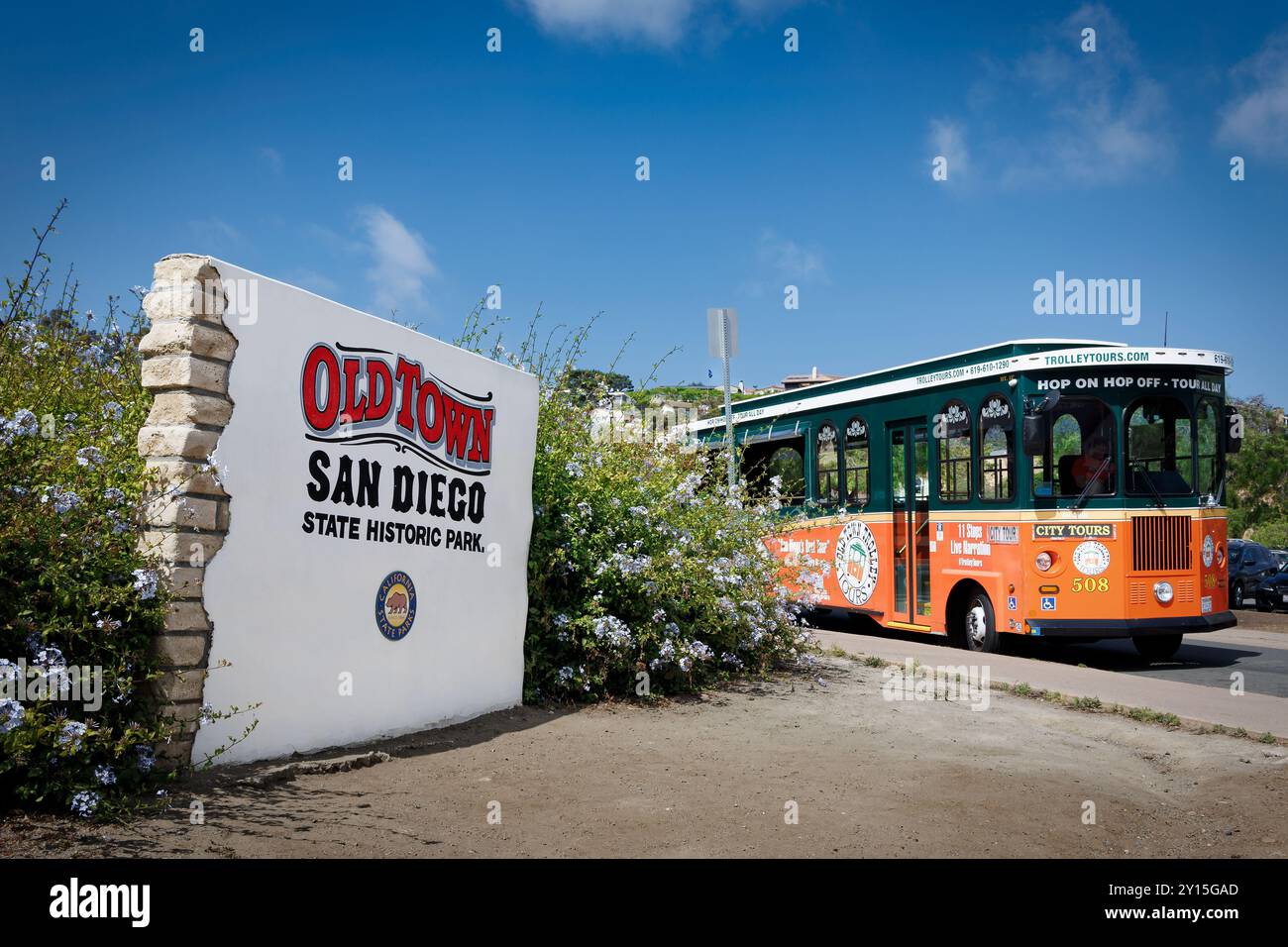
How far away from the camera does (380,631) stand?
6.92 meters

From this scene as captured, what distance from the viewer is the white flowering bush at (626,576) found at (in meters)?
8.68

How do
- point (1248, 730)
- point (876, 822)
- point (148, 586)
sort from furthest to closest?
point (1248, 730), point (876, 822), point (148, 586)

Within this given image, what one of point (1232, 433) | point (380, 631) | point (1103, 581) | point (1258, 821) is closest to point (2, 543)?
point (380, 631)

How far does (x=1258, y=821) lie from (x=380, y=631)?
5.27m

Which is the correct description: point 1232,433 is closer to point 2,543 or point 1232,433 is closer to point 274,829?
point 274,829

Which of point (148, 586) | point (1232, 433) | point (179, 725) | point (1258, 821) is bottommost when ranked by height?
point (1258, 821)

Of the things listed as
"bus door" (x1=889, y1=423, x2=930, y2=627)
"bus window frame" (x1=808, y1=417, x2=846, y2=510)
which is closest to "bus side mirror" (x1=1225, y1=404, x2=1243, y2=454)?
"bus door" (x1=889, y1=423, x2=930, y2=627)

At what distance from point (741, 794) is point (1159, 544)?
796cm

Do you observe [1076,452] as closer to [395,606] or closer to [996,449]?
[996,449]

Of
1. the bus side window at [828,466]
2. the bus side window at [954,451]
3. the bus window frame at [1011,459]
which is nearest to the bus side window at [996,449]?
the bus window frame at [1011,459]

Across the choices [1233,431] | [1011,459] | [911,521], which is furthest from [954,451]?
[1233,431]

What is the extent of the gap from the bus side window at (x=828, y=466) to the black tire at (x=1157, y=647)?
4.41m
